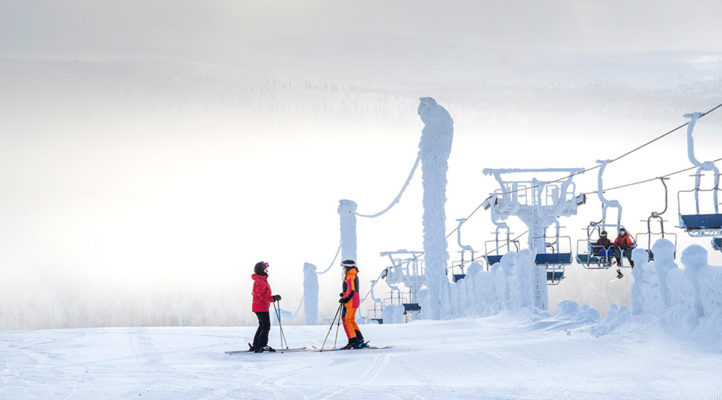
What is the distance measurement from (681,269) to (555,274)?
17268 millimetres

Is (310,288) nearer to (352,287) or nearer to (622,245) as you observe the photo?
(622,245)

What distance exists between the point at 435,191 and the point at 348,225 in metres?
9.28

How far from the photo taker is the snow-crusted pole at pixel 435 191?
27.4m

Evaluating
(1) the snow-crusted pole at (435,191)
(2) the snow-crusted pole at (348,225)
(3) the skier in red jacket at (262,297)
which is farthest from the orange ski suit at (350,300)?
(2) the snow-crusted pole at (348,225)

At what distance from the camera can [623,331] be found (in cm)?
1556

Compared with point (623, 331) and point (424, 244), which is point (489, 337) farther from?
point (424, 244)

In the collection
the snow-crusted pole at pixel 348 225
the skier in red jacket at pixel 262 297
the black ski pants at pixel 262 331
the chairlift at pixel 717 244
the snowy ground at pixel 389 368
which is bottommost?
the snowy ground at pixel 389 368

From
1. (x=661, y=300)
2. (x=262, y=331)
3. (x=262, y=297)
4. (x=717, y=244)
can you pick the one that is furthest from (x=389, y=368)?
(x=717, y=244)

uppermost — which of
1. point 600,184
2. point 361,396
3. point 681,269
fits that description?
point 600,184

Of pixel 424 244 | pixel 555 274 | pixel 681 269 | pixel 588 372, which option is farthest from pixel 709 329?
pixel 555 274

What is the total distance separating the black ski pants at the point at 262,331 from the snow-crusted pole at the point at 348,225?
19141 mm

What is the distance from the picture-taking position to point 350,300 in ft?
52.8

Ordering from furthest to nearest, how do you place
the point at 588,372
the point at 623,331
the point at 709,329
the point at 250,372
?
1. the point at 623,331
2. the point at 709,329
3. the point at 250,372
4. the point at 588,372

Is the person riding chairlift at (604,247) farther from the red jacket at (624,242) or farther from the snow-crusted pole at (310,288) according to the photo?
the snow-crusted pole at (310,288)
